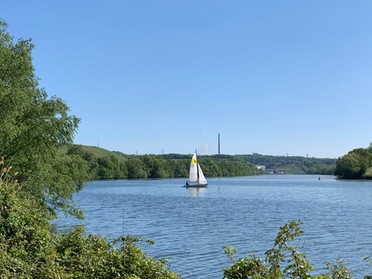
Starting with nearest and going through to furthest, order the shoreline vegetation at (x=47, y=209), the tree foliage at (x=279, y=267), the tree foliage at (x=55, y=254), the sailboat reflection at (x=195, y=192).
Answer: the tree foliage at (x=279, y=267), the shoreline vegetation at (x=47, y=209), the tree foliage at (x=55, y=254), the sailboat reflection at (x=195, y=192)

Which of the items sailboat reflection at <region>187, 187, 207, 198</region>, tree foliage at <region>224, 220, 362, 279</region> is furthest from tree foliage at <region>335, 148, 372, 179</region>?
tree foliage at <region>224, 220, 362, 279</region>

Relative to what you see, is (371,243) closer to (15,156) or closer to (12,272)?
(15,156)

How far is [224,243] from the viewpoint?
2766 centimetres

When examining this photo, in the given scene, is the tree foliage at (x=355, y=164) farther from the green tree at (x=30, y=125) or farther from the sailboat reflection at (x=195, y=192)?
the green tree at (x=30, y=125)

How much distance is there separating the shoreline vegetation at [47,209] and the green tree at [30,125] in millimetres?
53

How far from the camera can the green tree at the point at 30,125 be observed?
24.4m

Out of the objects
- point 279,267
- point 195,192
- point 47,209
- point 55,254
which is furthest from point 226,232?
point 195,192

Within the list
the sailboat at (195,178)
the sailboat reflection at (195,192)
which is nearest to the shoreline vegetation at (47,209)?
the sailboat reflection at (195,192)

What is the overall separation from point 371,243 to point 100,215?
81.7 ft

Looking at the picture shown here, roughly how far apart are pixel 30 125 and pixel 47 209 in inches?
204

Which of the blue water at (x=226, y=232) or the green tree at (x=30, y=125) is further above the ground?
the green tree at (x=30, y=125)

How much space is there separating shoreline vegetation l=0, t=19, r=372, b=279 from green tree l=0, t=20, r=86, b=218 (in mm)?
53

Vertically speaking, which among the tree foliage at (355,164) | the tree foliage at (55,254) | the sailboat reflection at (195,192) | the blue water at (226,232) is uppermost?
the tree foliage at (355,164)

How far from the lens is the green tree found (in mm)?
24422
